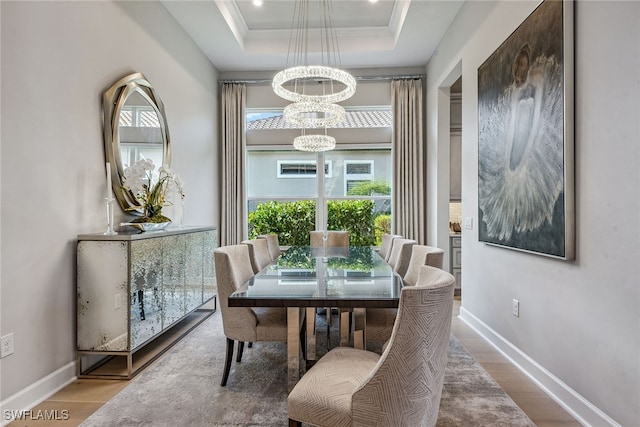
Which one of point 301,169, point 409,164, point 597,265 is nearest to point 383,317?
point 597,265

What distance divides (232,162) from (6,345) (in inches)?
146

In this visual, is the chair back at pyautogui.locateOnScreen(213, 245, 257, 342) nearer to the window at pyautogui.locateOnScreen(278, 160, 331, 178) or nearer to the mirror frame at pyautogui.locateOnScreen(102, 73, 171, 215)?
the mirror frame at pyautogui.locateOnScreen(102, 73, 171, 215)

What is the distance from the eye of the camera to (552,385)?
6.89 feet

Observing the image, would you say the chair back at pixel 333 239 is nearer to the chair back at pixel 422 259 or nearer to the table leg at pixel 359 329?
the chair back at pixel 422 259

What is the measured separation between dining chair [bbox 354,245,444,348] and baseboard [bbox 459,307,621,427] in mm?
999

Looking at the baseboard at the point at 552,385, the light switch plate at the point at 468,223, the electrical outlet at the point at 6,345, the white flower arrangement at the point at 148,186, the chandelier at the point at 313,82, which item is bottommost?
the baseboard at the point at 552,385

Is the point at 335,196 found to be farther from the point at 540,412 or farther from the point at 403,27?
the point at 540,412

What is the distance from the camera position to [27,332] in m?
1.99

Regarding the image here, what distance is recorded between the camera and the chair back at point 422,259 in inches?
79.4

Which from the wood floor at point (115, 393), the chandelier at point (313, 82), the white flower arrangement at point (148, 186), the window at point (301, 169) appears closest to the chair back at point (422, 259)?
the wood floor at point (115, 393)

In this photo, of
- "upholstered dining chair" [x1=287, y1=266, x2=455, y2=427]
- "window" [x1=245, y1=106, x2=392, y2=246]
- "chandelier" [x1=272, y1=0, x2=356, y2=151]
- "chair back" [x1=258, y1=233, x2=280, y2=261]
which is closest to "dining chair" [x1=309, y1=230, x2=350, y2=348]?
"chair back" [x1=258, y1=233, x2=280, y2=261]

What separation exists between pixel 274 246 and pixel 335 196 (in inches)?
65.8

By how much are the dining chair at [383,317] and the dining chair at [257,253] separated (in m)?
1.13

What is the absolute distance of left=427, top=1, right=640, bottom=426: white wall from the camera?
5.07 feet
